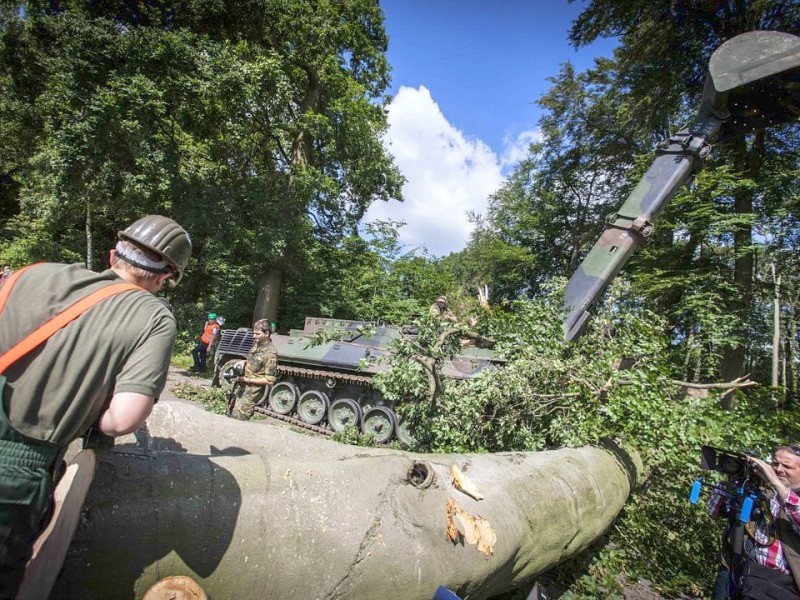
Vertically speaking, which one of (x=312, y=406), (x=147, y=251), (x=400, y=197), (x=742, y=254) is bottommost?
(x=312, y=406)

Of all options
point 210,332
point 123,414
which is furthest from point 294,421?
point 123,414

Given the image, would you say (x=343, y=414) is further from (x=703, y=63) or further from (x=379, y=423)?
(x=703, y=63)

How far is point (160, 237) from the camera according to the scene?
150cm

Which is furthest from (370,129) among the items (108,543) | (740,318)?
(108,543)

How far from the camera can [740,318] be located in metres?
10.9

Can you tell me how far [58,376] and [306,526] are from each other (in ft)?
2.90

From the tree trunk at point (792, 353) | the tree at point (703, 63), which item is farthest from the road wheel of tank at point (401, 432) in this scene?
the tree at point (703, 63)

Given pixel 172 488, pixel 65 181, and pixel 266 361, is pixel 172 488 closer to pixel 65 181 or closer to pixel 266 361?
Result: pixel 266 361

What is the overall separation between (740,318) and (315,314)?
12.6 m

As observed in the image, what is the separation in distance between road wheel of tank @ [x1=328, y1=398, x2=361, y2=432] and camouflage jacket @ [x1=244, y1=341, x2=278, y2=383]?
9.50 feet

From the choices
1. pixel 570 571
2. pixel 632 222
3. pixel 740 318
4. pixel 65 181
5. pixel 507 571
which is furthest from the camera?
pixel 65 181

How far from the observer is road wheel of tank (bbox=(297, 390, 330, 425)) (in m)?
8.92

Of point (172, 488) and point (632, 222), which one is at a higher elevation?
point (632, 222)

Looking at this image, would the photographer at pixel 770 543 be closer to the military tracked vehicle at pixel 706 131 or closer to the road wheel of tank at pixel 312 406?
the military tracked vehicle at pixel 706 131
